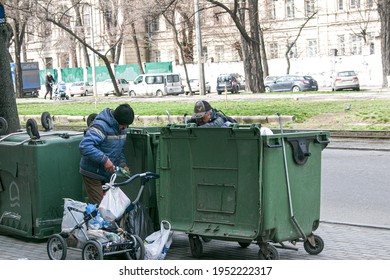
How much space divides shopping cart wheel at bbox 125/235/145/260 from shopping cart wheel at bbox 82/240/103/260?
0.30 meters

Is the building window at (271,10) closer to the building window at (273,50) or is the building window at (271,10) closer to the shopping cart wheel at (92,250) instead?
the building window at (273,50)

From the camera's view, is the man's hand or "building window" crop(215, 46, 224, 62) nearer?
the man's hand

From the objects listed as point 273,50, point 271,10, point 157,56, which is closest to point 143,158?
point 271,10

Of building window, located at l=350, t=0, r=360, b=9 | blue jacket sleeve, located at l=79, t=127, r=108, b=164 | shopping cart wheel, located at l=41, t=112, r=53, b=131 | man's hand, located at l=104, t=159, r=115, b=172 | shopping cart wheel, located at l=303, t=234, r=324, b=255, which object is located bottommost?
shopping cart wheel, located at l=303, t=234, r=324, b=255

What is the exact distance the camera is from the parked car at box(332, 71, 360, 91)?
48.3 m

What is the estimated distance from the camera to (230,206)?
24.3 feet

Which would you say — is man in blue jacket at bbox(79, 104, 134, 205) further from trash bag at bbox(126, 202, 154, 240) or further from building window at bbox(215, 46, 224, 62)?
building window at bbox(215, 46, 224, 62)

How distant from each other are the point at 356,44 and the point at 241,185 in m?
61.3

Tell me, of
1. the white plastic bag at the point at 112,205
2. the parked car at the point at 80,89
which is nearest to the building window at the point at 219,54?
the parked car at the point at 80,89

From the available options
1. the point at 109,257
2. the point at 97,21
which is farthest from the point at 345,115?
the point at 97,21

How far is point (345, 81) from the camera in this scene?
4856 cm

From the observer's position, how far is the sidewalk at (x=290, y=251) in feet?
26.2

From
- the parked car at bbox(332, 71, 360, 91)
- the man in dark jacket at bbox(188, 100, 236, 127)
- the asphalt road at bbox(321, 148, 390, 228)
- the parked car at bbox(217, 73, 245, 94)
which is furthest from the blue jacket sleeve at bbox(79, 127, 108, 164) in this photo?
the parked car at bbox(217, 73, 245, 94)

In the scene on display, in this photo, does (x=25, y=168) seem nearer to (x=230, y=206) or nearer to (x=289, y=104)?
(x=230, y=206)
